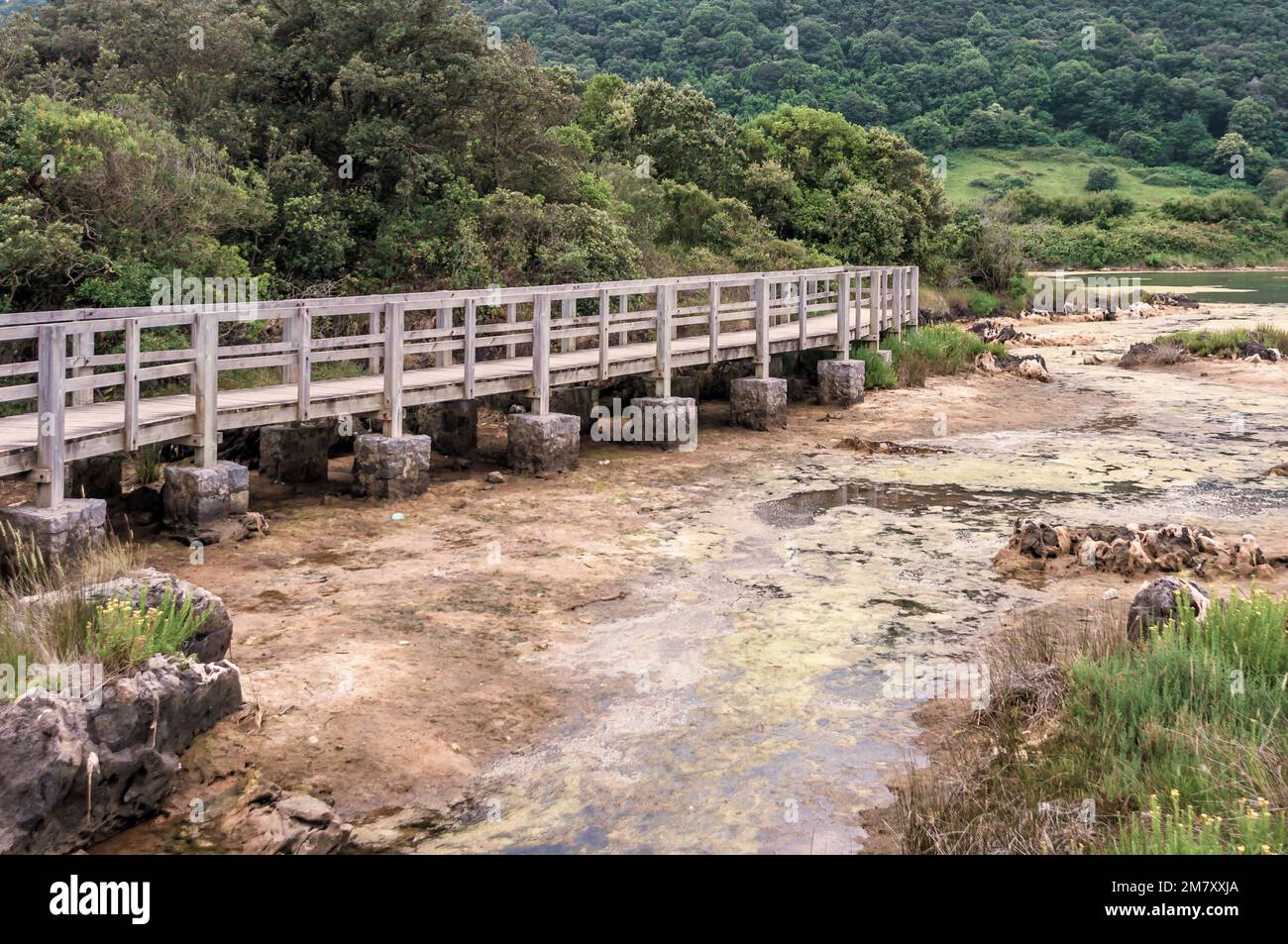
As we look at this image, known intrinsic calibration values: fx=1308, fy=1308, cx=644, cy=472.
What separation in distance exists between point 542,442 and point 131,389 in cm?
553

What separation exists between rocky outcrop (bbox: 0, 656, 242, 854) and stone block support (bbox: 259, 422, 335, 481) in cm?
797

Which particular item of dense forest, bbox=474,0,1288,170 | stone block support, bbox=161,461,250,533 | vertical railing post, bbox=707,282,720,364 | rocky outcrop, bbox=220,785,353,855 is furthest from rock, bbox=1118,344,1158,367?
dense forest, bbox=474,0,1288,170

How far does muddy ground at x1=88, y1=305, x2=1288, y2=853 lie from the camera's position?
7141 mm

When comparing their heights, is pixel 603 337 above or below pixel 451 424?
above

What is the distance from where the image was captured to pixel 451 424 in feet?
56.9

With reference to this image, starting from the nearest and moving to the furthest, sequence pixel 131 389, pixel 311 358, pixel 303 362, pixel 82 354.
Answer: pixel 131 389, pixel 82 354, pixel 303 362, pixel 311 358

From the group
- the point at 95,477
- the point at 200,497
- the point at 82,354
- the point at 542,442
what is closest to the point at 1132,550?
the point at 542,442

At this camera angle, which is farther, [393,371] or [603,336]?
[603,336]

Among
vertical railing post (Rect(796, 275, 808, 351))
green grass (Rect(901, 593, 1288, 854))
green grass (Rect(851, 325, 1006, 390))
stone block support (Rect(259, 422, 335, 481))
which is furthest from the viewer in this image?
green grass (Rect(851, 325, 1006, 390))

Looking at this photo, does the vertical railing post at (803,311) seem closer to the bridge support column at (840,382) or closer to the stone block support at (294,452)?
the bridge support column at (840,382)

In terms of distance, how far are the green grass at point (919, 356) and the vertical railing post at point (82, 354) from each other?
14.4 m

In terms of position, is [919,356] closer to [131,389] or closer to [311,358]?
[311,358]

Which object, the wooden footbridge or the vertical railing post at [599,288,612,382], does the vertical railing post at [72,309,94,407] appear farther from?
the vertical railing post at [599,288,612,382]

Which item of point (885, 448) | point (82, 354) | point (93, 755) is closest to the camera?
point (93, 755)
